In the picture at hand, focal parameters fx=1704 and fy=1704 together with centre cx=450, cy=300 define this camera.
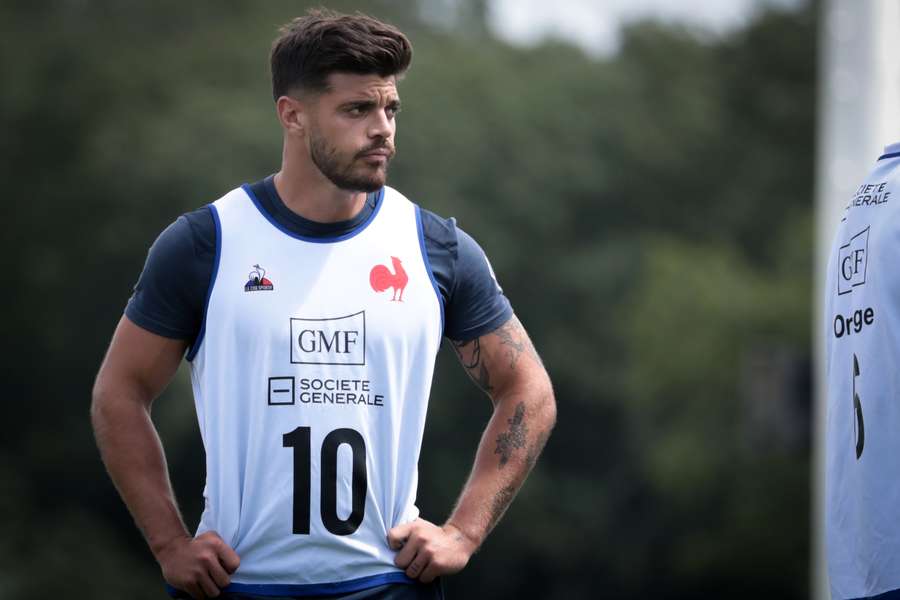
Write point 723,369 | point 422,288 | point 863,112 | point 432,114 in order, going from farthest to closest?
point 432,114
point 723,369
point 863,112
point 422,288

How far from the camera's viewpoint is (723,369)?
37844 mm

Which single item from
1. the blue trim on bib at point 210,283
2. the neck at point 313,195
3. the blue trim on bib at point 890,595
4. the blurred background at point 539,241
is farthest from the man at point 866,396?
the blurred background at point 539,241

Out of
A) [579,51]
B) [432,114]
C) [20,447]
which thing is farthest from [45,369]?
[579,51]

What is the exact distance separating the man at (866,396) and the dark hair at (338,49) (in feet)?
4.11

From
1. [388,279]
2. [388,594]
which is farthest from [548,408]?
[388,594]

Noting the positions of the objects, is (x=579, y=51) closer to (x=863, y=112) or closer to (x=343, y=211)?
Result: (x=863, y=112)

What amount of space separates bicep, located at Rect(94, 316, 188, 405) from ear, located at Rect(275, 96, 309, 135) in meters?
0.64

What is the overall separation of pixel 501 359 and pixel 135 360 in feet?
3.21

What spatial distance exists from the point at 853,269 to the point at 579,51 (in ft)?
143

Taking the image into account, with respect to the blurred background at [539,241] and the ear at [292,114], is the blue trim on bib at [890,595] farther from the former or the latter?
the blurred background at [539,241]

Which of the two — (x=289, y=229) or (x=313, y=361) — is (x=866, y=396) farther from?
(x=289, y=229)

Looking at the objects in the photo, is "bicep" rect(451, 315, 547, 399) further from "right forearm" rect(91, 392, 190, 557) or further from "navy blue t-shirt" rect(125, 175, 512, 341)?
"right forearm" rect(91, 392, 190, 557)

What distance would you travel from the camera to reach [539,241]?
43.5 metres

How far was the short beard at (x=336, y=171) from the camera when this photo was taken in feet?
14.5
